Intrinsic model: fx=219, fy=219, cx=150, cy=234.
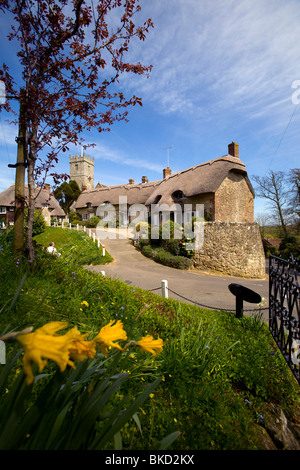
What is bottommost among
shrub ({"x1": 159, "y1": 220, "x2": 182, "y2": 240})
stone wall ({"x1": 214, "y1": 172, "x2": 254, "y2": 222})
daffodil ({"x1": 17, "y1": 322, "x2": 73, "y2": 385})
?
daffodil ({"x1": 17, "y1": 322, "x2": 73, "y2": 385})

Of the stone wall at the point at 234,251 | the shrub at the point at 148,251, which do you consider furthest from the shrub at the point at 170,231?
the stone wall at the point at 234,251

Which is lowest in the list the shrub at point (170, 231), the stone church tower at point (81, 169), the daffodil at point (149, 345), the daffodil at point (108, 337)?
the daffodil at point (149, 345)

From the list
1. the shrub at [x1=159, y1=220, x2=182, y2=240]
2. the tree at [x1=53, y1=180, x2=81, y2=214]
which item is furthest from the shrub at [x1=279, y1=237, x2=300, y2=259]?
the tree at [x1=53, y1=180, x2=81, y2=214]

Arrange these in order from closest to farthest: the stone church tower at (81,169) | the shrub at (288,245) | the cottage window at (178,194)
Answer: the cottage window at (178,194)
the shrub at (288,245)
the stone church tower at (81,169)

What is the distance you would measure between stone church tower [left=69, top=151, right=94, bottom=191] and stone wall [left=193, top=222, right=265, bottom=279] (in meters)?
44.4

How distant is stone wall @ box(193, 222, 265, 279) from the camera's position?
1306cm

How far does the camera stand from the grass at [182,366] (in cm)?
172

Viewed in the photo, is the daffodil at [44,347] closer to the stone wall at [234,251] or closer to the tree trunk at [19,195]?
the tree trunk at [19,195]

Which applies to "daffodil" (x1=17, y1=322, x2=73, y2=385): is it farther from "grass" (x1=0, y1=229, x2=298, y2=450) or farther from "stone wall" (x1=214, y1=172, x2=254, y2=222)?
"stone wall" (x1=214, y1=172, x2=254, y2=222)

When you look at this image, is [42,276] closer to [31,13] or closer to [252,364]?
[252,364]

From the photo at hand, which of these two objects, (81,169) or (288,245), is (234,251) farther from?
(81,169)

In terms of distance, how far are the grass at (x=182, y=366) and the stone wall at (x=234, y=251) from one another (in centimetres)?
896

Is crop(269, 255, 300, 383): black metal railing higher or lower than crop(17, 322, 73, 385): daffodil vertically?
lower
